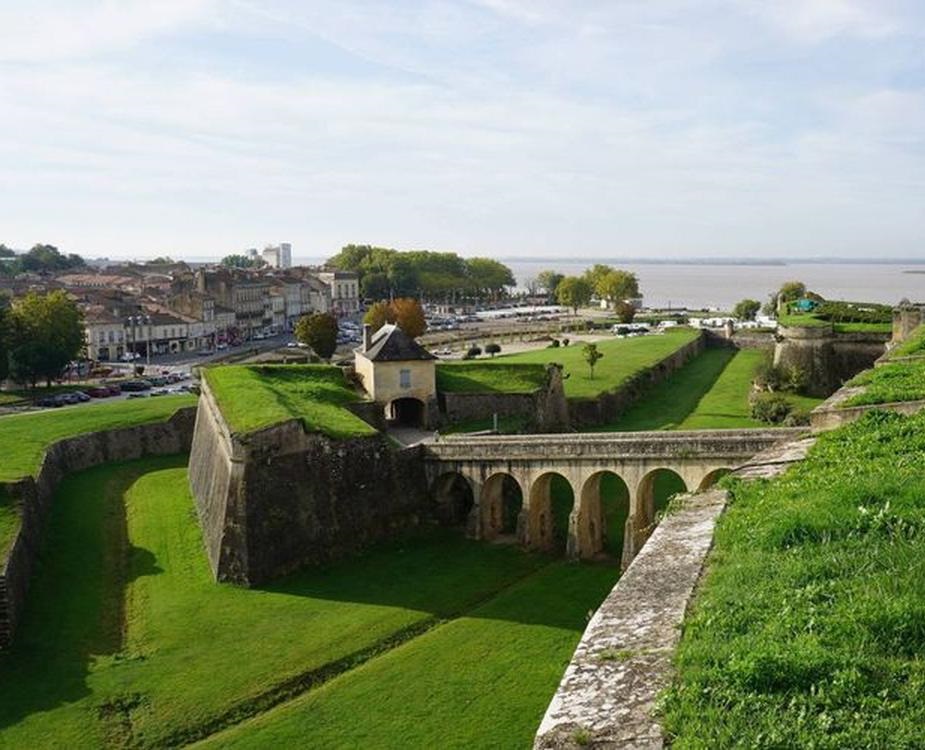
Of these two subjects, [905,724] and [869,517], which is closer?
[905,724]

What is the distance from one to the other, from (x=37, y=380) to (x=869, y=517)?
50768 millimetres

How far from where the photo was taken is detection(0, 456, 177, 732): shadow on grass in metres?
18.9

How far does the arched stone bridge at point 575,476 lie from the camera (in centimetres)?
2431

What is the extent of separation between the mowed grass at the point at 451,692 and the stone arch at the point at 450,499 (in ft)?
21.0

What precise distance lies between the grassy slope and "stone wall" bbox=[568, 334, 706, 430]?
31.5m

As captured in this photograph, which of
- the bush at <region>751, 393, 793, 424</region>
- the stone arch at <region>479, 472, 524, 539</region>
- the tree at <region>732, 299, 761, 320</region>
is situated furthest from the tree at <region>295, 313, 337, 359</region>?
the tree at <region>732, 299, 761, 320</region>

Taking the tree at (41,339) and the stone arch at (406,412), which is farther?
the tree at (41,339)

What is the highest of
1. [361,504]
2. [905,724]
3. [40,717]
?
[905,724]

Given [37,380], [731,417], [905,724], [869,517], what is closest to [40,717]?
[869,517]

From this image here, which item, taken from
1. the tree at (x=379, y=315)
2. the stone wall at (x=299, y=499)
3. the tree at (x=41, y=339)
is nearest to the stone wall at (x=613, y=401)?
the stone wall at (x=299, y=499)

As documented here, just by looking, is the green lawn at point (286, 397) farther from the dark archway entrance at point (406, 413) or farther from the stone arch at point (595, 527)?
the stone arch at point (595, 527)

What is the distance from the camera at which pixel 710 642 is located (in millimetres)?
7633

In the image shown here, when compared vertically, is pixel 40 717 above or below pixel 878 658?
below

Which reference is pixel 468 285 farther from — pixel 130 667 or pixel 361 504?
pixel 130 667
